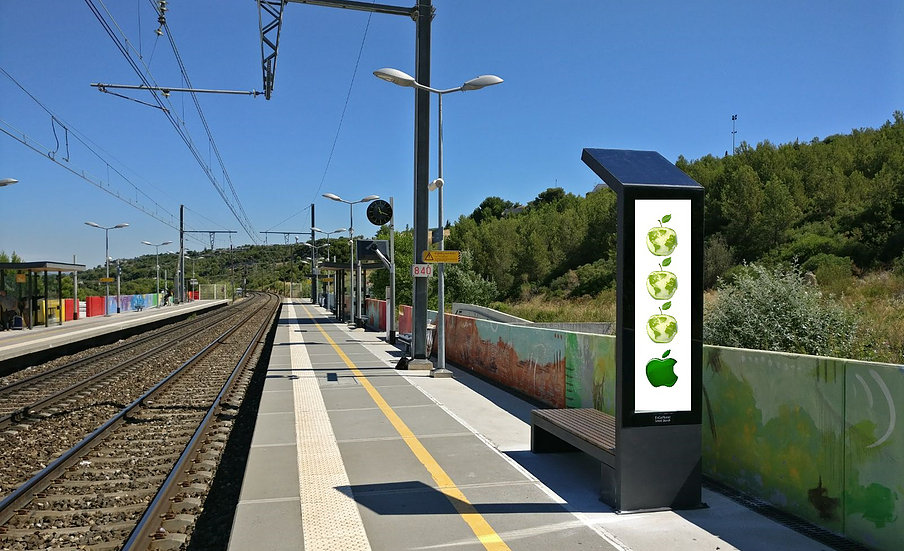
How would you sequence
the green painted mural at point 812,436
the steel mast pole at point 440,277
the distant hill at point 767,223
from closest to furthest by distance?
the green painted mural at point 812,436
the steel mast pole at point 440,277
the distant hill at point 767,223

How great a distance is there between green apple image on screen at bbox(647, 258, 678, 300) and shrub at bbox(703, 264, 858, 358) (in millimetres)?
5694

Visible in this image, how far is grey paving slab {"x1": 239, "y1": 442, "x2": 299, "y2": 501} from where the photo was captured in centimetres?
542

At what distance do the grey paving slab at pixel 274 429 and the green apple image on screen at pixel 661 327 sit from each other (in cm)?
424

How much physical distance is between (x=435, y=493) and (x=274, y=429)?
3.25 metres

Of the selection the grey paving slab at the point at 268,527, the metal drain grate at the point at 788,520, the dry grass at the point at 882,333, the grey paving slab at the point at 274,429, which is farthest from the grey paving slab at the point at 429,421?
the dry grass at the point at 882,333

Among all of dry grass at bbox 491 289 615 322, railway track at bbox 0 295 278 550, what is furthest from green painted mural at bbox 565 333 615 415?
dry grass at bbox 491 289 615 322

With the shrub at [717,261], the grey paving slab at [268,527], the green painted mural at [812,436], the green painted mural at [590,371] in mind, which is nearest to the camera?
the green painted mural at [812,436]

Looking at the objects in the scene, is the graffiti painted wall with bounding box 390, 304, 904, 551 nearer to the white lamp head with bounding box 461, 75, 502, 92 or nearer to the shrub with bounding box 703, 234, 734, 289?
the white lamp head with bounding box 461, 75, 502, 92

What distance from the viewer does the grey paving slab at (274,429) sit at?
7377 millimetres

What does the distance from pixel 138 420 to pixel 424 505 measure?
630 centimetres

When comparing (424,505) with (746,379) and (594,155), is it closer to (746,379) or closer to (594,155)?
(746,379)

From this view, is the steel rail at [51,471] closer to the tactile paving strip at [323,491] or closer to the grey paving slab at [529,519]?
the tactile paving strip at [323,491]

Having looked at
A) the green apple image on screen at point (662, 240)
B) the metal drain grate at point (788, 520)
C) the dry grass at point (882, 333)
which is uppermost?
the green apple image on screen at point (662, 240)

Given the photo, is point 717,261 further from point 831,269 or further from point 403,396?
point 403,396
